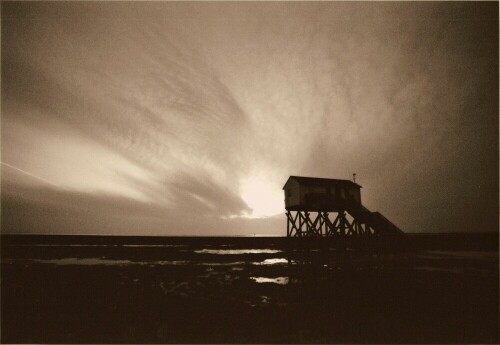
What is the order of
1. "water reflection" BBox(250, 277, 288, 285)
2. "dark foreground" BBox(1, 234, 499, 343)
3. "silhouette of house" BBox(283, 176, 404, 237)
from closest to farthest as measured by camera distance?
"dark foreground" BBox(1, 234, 499, 343) → "water reflection" BBox(250, 277, 288, 285) → "silhouette of house" BBox(283, 176, 404, 237)

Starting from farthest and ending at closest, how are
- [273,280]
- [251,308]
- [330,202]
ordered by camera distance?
[330,202], [273,280], [251,308]

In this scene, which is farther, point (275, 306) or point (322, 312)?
point (275, 306)

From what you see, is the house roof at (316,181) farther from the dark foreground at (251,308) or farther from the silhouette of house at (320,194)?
the dark foreground at (251,308)

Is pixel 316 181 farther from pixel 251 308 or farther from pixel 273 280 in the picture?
pixel 251 308

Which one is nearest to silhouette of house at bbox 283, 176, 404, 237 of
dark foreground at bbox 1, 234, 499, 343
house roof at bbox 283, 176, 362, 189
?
house roof at bbox 283, 176, 362, 189

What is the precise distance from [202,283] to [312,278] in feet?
21.7

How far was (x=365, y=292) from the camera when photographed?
42.5 ft

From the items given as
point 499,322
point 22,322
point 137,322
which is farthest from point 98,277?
point 499,322

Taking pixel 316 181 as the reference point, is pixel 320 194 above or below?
below

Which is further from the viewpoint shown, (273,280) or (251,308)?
(273,280)

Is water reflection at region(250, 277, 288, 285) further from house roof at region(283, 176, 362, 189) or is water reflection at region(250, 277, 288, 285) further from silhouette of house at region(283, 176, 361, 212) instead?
house roof at region(283, 176, 362, 189)

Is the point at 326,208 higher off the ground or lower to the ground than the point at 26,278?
higher

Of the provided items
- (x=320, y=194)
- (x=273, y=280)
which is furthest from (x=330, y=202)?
(x=273, y=280)

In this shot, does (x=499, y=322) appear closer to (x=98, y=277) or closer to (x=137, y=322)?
(x=137, y=322)
